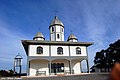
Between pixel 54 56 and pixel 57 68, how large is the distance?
2.75 metres

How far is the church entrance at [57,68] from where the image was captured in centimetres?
2589

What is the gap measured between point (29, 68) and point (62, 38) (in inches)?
400

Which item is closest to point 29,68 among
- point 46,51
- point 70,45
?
point 46,51

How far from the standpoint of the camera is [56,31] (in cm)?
3078

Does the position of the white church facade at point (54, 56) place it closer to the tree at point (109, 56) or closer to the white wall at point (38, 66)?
A: the white wall at point (38, 66)

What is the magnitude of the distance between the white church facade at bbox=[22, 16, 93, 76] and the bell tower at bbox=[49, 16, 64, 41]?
15.1 ft

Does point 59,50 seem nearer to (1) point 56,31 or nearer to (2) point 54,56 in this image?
(2) point 54,56

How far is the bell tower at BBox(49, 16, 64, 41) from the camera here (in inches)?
1206

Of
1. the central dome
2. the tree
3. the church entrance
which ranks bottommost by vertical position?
the church entrance

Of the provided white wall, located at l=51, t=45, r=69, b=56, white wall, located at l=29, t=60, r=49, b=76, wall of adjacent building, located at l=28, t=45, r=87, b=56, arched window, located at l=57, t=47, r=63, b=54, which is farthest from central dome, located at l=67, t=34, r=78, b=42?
white wall, located at l=29, t=60, r=49, b=76

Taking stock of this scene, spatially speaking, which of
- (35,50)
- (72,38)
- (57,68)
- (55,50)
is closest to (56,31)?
(72,38)

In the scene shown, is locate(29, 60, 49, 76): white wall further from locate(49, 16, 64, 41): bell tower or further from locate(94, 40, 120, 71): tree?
locate(94, 40, 120, 71): tree

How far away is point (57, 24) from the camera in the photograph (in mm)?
31219

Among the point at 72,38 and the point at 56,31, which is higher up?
the point at 56,31
